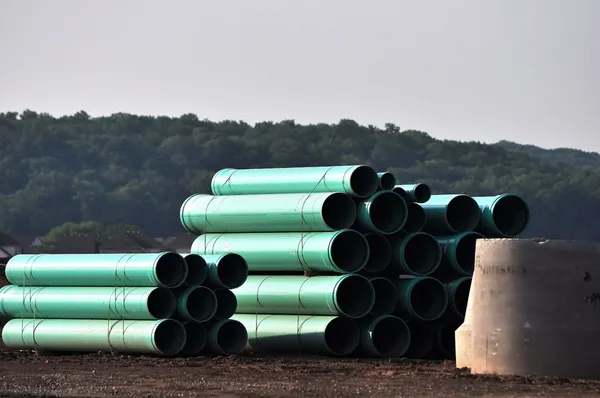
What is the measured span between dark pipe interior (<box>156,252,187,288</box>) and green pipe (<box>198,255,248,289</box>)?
2.34 ft

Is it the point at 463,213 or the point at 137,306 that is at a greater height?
the point at 463,213

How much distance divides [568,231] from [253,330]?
321 ft

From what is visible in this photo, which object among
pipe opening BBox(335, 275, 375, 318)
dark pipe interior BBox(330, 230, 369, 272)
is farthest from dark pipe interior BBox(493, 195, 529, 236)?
pipe opening BBox(335, 275, 375, 318)

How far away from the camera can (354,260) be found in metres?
26.8

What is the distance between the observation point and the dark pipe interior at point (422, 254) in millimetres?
27119

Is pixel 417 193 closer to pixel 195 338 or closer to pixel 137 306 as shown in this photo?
pixel 195 338

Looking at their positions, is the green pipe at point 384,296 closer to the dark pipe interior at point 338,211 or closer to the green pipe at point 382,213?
the green pipe at point 382,213

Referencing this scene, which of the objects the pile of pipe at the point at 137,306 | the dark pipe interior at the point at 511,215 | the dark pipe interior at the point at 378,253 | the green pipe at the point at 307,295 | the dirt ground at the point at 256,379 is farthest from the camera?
Result: the dark pipe interior at the point at 511,215

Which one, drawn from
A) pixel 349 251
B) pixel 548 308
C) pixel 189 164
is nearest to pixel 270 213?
pixel 349 251

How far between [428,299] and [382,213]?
1997 millimetres

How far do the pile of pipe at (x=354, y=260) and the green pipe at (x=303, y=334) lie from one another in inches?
1.0

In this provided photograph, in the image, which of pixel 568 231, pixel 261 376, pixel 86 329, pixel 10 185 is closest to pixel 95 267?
pixel 86 329

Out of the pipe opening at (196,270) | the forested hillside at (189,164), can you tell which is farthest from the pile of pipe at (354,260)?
the forested hillside at (189,164)

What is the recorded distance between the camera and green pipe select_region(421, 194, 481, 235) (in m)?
27.8
